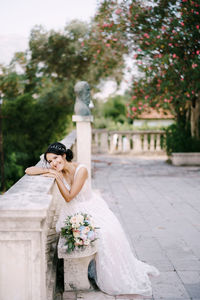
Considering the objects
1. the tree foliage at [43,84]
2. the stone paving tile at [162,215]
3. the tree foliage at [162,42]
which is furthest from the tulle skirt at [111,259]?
the tree foliage at [43,84]

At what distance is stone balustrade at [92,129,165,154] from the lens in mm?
16141

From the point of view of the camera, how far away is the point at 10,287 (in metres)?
2.09

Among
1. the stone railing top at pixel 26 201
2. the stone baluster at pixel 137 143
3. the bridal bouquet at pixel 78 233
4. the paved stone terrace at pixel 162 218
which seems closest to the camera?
the stone railing top at pixel 26 201

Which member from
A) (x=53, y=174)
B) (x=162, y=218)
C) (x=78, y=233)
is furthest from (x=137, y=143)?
(x=78, y=233)

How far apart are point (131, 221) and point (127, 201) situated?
149 centimetres

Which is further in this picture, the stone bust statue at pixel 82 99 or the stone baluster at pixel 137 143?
the stone baluster at pixel 137 143

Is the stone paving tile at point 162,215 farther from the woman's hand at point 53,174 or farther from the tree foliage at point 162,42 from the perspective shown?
the tree foliage at point 162,42

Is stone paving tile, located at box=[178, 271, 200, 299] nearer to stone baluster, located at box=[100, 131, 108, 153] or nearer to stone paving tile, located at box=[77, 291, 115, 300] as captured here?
stone paving tile, located at box=[77, 291, 115, 300]

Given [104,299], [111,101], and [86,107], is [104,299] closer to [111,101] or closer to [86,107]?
[86,107]

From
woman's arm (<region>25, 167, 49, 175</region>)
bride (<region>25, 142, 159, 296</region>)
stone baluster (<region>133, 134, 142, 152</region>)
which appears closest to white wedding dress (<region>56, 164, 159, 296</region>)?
bride (<region>25, 142, 159, 296</region>)

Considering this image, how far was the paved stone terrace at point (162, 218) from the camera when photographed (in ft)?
11.0

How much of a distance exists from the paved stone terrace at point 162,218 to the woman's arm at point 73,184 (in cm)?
94

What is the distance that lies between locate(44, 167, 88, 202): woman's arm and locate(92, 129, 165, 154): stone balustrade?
1275cm

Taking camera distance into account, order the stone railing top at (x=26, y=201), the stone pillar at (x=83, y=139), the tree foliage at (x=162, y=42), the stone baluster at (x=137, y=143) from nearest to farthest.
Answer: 1. the stone railing top at (x=26, y=201)
2. the stone pillar at (x=83, y=139)
3. the tree foliage at (x=162, y=42)
4. the stone baluster at (x=137, y=143)
